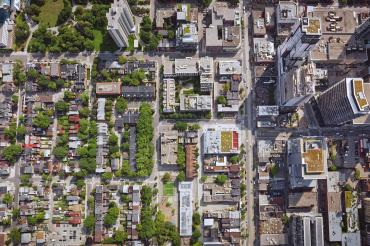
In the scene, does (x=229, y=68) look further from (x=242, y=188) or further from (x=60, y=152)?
(x=60, y=152)

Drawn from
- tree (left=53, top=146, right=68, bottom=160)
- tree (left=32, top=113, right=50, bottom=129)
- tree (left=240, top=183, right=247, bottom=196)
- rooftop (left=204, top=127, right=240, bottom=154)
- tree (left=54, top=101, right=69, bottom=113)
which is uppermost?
tree (left=54, top=101, right=69, bottom=113)

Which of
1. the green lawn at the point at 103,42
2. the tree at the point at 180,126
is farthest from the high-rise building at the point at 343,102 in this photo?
the green lawn at the point at 103,42

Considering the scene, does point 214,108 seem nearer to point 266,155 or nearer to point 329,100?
point 266,155

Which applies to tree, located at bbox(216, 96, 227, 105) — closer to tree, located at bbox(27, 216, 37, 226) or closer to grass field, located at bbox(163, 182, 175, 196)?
grass field, located at bbox(163, 182, 175, 196)

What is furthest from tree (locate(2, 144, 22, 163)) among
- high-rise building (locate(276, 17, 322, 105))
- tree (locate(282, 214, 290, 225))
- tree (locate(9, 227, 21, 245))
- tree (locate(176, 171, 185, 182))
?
tree (locate(282, 214, 290, 225))

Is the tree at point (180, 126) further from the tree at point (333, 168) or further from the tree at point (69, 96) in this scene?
the tree at point (333, 168)

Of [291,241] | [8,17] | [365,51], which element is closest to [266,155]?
[291,241]
